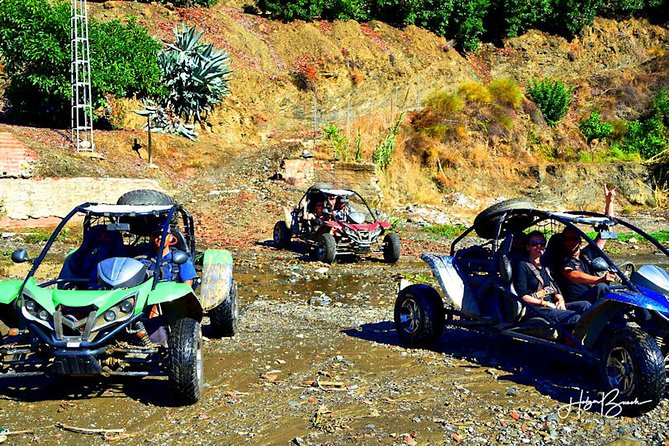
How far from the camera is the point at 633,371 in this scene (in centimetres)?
609

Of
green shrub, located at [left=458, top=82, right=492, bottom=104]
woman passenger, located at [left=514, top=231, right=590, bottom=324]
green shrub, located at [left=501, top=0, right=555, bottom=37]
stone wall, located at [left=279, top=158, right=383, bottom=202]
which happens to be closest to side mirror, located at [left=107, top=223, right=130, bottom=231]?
woman passenger, located at [left=514, top=231, right=590, bottom=324]

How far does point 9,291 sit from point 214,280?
2089 mm

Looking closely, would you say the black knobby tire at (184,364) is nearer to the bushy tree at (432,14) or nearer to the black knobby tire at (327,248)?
the black knobby tire at (327,248)

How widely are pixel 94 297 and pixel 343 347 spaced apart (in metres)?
3.20

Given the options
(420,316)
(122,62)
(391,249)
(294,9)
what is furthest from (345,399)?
(294,9)

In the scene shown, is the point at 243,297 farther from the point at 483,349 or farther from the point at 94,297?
the point at 94,297

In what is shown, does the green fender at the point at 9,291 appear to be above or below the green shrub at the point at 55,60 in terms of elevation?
below

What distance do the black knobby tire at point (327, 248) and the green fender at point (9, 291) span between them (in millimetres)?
8645

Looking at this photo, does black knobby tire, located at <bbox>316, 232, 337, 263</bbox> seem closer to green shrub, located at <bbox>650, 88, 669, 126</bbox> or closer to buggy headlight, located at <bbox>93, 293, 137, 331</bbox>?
buggy headlight, located at <bbox>93, 293, 137, 331</bbox>

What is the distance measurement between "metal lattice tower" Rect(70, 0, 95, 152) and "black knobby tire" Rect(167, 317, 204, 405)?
1638 centimetres

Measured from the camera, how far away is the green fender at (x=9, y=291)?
20.8 ft

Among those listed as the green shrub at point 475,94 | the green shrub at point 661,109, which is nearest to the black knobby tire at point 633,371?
the green shrub at point 475,94

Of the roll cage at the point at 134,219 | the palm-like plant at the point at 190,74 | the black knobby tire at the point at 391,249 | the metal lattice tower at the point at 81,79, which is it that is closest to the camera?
the roll cage at the point at 134,219

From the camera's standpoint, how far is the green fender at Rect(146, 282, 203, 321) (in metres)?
6.18
